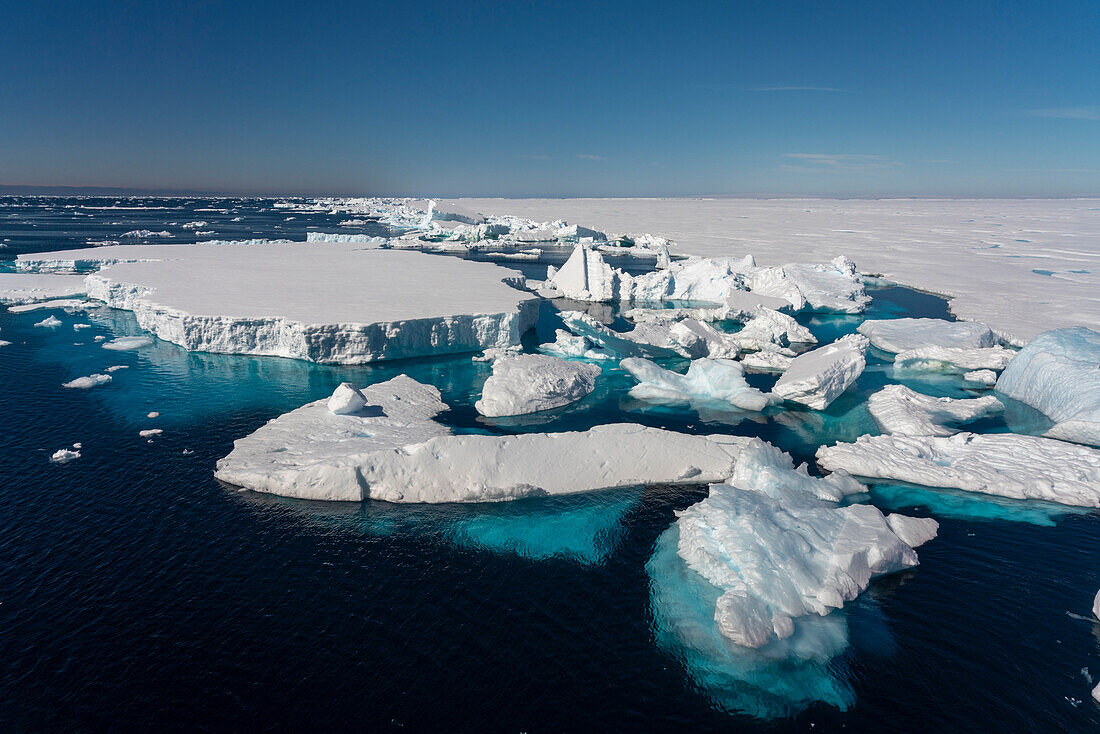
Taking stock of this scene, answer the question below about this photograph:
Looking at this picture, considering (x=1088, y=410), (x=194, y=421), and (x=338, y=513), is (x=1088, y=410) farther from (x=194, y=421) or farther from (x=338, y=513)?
(x=194, y=421)

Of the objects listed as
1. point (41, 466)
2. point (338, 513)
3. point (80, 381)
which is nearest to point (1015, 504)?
point (338, 513)

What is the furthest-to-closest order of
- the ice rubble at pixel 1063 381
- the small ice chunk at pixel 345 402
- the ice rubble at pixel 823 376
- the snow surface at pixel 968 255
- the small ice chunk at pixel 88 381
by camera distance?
the snow surface at pixel 968 255 < the small ice chunk at pixel 88 381 < the ice rubble at pixel 823 376 < the ice rubble at pixel 1063 381 < the small ice chunk at pixel 345 402


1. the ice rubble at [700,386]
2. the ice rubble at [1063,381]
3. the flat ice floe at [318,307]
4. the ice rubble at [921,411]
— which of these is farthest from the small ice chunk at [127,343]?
the ice rubble at [1063,381]

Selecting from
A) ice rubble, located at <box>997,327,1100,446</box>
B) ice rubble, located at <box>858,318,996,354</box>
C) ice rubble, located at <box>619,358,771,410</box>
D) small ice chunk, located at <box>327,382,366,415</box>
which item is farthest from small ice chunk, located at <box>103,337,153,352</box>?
ice rubble, located at <box>997,327,1100,446</box>

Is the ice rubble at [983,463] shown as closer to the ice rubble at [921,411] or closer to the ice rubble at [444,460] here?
the ice rubble at [921,411]

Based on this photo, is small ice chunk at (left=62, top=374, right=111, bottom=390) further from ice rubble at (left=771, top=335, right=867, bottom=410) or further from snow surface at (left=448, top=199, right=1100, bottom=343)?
snow surface at (left=448, top=199, right=1100, bottom=343)

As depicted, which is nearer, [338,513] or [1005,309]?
[338,513]
